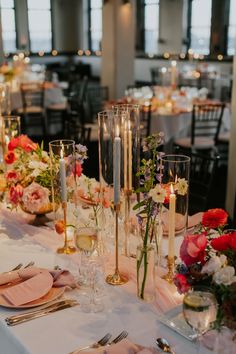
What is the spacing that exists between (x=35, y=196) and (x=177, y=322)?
38.0 inches

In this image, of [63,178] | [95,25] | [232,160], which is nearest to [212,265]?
[63,178]

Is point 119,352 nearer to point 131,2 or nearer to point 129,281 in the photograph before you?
point 129,281

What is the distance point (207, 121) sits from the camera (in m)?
5.79

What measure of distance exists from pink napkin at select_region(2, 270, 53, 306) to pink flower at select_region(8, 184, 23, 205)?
571mm

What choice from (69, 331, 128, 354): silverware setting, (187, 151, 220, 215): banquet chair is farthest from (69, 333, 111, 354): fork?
(187, 151, 220, 215): banquet chair

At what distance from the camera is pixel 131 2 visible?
8.34 metres

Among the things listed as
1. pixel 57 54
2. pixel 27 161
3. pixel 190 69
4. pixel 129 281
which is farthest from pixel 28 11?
pixel 129 281

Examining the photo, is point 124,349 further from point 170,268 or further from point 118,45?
point 118,45

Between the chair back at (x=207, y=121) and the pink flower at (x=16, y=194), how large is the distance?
3559mm

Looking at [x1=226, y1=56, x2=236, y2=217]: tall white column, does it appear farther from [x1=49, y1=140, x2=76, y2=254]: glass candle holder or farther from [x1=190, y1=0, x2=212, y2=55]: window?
[x1=190, y1=0, x2=212, y2=55]: window

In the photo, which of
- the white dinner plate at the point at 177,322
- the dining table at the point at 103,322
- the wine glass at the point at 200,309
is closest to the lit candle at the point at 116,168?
the dining table at the point at 103,322

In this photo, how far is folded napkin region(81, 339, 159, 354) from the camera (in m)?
1.36

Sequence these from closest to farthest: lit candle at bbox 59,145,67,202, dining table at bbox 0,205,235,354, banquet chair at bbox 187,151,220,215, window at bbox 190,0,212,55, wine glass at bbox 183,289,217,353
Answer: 1. wine glass at bbox 183,289,217,353
2. dining table at bbox 0,205,235,354
3. lit candle at bbox 59,145,67,202
4. banquet chair at bbox 187,151,220,215
5. window at bbox 190,0,212,55

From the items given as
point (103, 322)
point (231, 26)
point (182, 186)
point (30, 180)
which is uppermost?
point (231, 26)
